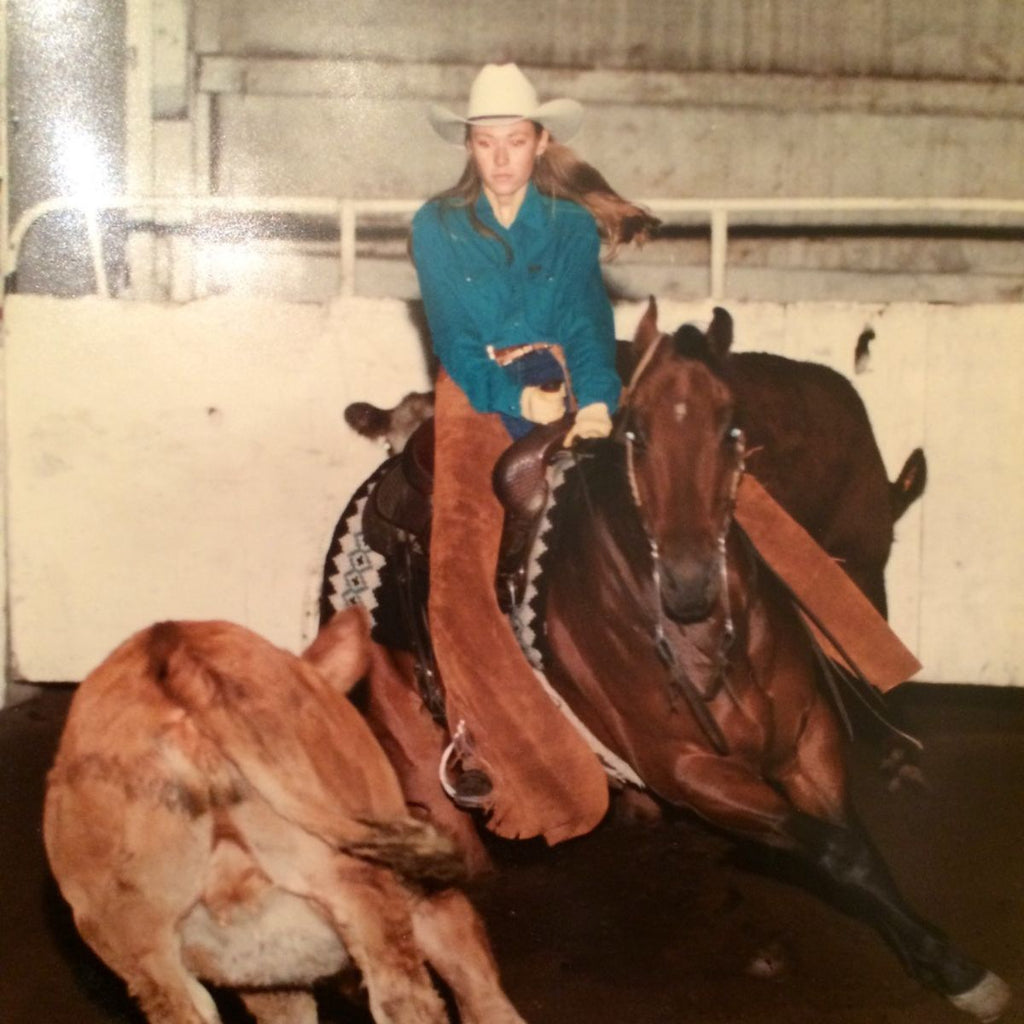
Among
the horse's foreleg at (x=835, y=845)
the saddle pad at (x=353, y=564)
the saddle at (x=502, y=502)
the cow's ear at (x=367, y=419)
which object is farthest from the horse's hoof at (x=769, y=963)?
the cow's ear at (x=367, y=419)

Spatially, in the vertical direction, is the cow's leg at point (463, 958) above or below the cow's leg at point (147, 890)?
below

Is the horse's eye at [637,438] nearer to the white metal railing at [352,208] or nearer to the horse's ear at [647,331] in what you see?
the horse's ear at [647,331]

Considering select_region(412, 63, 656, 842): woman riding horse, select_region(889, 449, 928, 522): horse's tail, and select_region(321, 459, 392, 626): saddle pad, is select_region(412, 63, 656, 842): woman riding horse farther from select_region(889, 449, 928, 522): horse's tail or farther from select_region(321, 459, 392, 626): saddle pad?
select_region(889, 449, 928, 522): horse's tail

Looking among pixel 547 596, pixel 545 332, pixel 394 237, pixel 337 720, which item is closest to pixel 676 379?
pixel 545 332

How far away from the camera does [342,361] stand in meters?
2.40

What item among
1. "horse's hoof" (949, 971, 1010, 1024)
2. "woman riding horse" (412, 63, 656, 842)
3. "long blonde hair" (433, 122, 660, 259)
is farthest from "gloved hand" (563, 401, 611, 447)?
"horse's hoof" (949, 971, 1010, 1024)

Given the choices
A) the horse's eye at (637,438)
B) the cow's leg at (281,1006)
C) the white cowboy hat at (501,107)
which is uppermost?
the white cowboy hat at (501,107)

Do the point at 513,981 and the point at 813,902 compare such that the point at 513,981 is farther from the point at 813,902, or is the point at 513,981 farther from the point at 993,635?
the point at 993,635

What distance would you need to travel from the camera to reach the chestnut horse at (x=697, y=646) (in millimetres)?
2109

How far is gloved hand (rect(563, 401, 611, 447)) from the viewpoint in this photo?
7.15 feet

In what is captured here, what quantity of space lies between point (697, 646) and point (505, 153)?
3.73 feet

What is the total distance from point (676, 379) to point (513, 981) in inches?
50.2

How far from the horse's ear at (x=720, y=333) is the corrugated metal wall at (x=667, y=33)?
0.58 metres

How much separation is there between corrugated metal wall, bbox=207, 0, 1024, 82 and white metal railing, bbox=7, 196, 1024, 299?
280 millimetres
